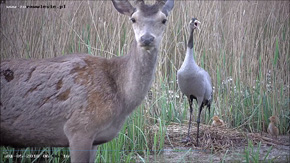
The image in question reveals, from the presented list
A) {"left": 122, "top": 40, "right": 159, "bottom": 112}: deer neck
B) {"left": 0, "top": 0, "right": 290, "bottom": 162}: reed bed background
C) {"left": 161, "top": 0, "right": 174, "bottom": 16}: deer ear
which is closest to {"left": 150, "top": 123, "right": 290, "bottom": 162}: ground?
{"left": 0, "top": 0, "right": 290, "bottom": 162}: reed bed background

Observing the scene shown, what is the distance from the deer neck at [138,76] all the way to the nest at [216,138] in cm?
174

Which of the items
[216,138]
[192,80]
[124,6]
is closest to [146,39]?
[124,6]

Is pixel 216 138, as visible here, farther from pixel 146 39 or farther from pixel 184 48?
pixel 146 39

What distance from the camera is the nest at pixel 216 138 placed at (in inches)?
219

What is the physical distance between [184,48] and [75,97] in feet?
13.7

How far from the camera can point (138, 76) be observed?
367 cm

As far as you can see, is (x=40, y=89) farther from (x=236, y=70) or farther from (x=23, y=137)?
(x=236, y=70)

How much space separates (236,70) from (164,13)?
3267 millimetres

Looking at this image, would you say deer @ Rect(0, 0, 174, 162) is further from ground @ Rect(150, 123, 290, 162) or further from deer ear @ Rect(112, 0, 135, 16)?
ground @ Rect(150, 123, 290, 162)

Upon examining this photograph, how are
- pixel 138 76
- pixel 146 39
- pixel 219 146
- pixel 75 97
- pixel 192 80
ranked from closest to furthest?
pixel 146 39 < pixel 75 97 < pixel 138 76 < pixel 219 146 < pixel 192 80

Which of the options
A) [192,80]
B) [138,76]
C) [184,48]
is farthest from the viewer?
[184,48]

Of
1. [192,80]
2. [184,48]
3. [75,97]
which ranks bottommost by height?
[75,97]

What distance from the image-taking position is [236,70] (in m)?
6.76

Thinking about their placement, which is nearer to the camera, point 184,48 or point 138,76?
point 138,76
